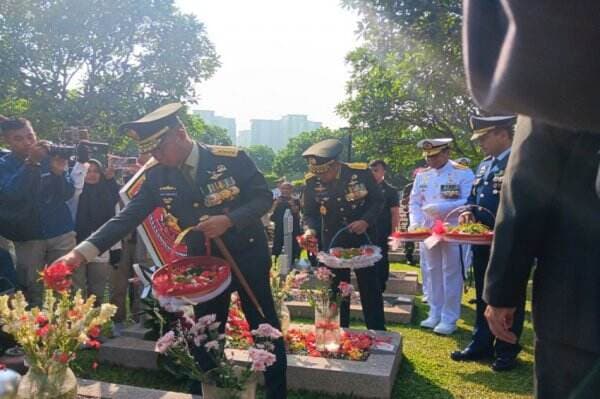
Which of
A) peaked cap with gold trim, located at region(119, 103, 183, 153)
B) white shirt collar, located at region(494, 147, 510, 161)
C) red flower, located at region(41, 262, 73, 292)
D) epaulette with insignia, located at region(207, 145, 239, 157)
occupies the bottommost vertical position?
red flower, located at region(41, 262, 73, 292)

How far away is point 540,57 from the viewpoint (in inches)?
25.1

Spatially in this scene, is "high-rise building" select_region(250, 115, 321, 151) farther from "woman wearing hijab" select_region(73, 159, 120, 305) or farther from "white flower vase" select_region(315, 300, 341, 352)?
"white flower vase" select_region(315, 300, 341, 352)

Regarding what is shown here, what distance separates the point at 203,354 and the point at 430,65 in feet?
32.6

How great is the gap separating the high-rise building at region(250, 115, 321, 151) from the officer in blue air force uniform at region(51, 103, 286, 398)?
131173 mm

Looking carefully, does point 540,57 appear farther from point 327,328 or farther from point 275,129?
point 275,129

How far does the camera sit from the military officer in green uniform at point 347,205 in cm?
521

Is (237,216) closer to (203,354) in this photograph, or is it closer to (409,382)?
(203,354)

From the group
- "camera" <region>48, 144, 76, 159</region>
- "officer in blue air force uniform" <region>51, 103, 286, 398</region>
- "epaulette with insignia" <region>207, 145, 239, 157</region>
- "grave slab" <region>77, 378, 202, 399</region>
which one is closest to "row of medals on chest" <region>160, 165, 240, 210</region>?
"officer in blue air force uniform" <region>51, 103, 286, 398</region>

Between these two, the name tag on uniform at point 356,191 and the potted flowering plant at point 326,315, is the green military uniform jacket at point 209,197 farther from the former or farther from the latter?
the name tag on uniform at point 356,191

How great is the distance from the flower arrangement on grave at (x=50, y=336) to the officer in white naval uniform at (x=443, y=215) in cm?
401

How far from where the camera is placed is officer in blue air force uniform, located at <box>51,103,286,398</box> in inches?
133

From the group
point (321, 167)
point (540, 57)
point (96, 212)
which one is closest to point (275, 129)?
point (96, 212)

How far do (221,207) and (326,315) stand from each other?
172 cm

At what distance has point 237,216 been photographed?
322 centimetres
